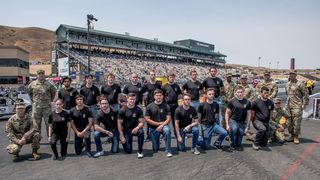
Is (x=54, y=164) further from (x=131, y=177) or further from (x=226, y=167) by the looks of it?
(x=226, y=167)

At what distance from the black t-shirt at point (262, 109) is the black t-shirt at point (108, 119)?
3.98m

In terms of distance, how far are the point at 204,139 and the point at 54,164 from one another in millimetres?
3845

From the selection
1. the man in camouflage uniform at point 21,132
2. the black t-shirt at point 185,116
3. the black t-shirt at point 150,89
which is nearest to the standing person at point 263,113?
the black t-shirt at point 185,116

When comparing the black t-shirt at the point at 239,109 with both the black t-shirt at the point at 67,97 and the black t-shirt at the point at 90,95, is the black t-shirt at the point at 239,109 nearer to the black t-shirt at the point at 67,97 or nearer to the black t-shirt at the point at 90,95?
the black t-shirt at the point at 90,95

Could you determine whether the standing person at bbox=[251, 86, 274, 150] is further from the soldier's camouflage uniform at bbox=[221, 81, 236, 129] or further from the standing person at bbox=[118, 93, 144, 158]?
the standing person at bbox=[118, 93, 144, 158]

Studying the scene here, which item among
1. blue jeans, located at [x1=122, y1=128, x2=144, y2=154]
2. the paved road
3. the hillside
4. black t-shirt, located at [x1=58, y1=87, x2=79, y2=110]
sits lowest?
the paved road

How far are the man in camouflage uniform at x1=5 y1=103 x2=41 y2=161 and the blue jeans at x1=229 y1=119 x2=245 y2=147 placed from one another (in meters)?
5.11

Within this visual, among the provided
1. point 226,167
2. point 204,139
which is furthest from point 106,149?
point 226,167

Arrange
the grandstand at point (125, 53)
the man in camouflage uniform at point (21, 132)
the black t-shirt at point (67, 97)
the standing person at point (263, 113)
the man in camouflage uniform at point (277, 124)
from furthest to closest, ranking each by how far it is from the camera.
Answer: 1. the grandstand at point (125, 53)
2. the black t-shirt at point (67, 97)
3. the man in camouflage uniform at point (277, 124)
4. the standing person at point (263, 113)
5. the man in camouflage uniform at point (21, 132)

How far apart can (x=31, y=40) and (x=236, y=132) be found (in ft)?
558

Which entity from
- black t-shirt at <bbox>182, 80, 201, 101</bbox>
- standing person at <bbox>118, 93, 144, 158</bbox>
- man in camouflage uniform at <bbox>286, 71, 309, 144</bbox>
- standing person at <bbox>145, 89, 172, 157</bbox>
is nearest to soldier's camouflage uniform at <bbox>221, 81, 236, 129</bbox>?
black t-shirt at <bbox>182, 80, 201, 101</bbox>

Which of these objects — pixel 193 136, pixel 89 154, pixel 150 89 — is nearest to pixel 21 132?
pixel 89 154

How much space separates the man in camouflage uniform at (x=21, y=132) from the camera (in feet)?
20.1

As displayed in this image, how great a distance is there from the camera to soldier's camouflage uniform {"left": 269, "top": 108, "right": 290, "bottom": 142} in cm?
747
